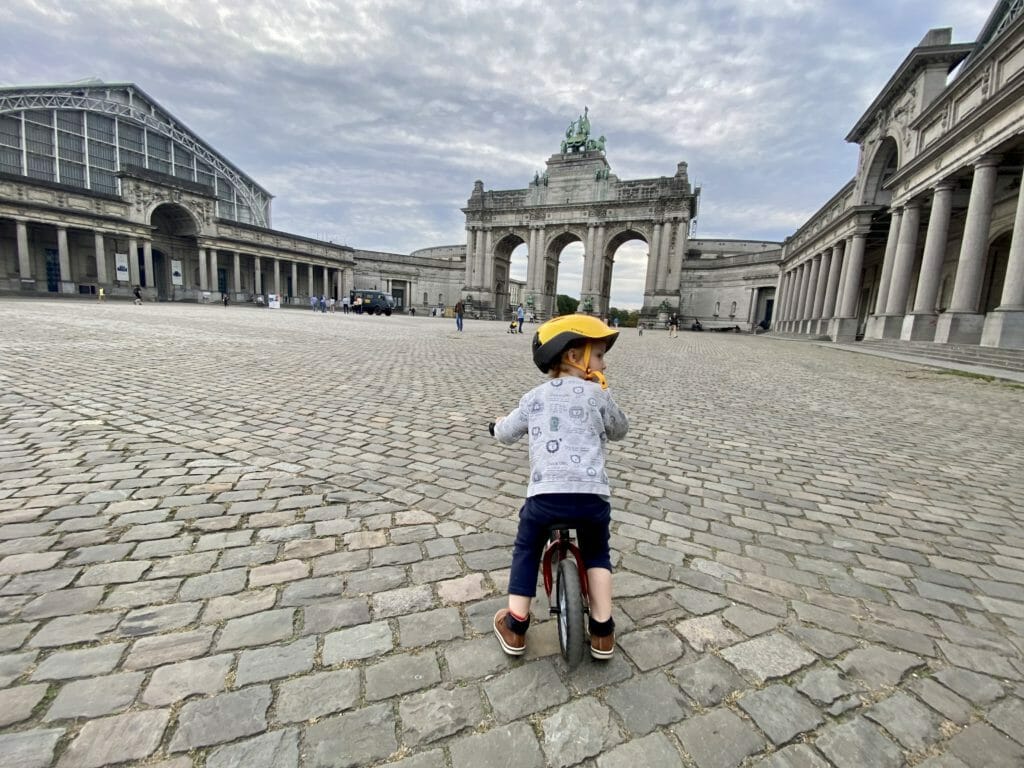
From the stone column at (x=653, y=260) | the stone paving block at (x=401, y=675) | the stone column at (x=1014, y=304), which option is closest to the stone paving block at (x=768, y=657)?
the stone paving block at (x=401, y=675)

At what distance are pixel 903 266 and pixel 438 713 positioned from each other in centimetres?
2975

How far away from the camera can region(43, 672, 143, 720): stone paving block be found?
156cm

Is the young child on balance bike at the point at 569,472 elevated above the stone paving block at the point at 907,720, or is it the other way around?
the young child on balance bike at the point at 569,472

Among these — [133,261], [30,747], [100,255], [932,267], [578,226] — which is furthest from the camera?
[578,226]

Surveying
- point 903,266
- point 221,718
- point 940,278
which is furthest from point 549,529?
point 903,266

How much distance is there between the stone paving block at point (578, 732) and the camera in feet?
4.97

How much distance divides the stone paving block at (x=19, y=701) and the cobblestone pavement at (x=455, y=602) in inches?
0.4

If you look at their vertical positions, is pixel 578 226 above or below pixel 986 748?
above

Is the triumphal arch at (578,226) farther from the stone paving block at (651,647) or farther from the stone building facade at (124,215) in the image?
the stone paving block at (651,647)

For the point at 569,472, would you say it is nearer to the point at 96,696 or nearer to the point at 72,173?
the point at 96,696

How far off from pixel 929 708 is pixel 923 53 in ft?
109

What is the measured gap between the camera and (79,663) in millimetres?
1772

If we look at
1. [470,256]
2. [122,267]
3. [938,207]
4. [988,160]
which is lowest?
[122,267]

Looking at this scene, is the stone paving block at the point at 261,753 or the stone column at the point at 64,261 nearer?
the stone paving block at the point at 261,753
